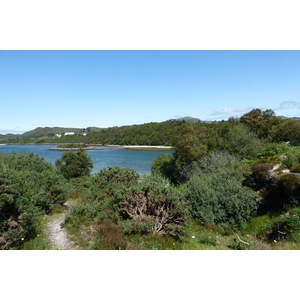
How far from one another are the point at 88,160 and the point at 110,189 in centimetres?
2059

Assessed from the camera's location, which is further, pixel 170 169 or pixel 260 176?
pixel 170 169

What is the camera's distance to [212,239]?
6555mm

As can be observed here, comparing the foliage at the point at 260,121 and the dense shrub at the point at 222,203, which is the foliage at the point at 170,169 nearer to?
the foliage at the point at 260,121

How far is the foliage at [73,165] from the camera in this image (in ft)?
92.2

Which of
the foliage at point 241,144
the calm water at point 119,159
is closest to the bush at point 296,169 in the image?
the foliage at point 241,144

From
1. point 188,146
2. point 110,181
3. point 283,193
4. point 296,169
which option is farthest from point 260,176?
point 188,146

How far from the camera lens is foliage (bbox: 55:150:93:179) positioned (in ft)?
92.2

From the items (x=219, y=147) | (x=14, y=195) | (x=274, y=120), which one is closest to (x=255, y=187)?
(x=14, y=195)

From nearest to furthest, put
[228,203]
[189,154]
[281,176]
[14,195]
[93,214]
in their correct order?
[14,195]
[93,214]
[228,203]
[281,176]
[189,154]

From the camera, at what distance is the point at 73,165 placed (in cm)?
2822

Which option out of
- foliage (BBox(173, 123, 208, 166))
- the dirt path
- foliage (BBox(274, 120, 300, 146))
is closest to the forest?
the dirt path

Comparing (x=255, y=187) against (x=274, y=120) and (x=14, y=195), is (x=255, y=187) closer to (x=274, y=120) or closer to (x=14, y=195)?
(x=14, y=195)

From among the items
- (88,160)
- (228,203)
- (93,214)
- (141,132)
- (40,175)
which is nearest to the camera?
(93,214)

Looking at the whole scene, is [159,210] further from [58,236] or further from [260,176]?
[260,176]
